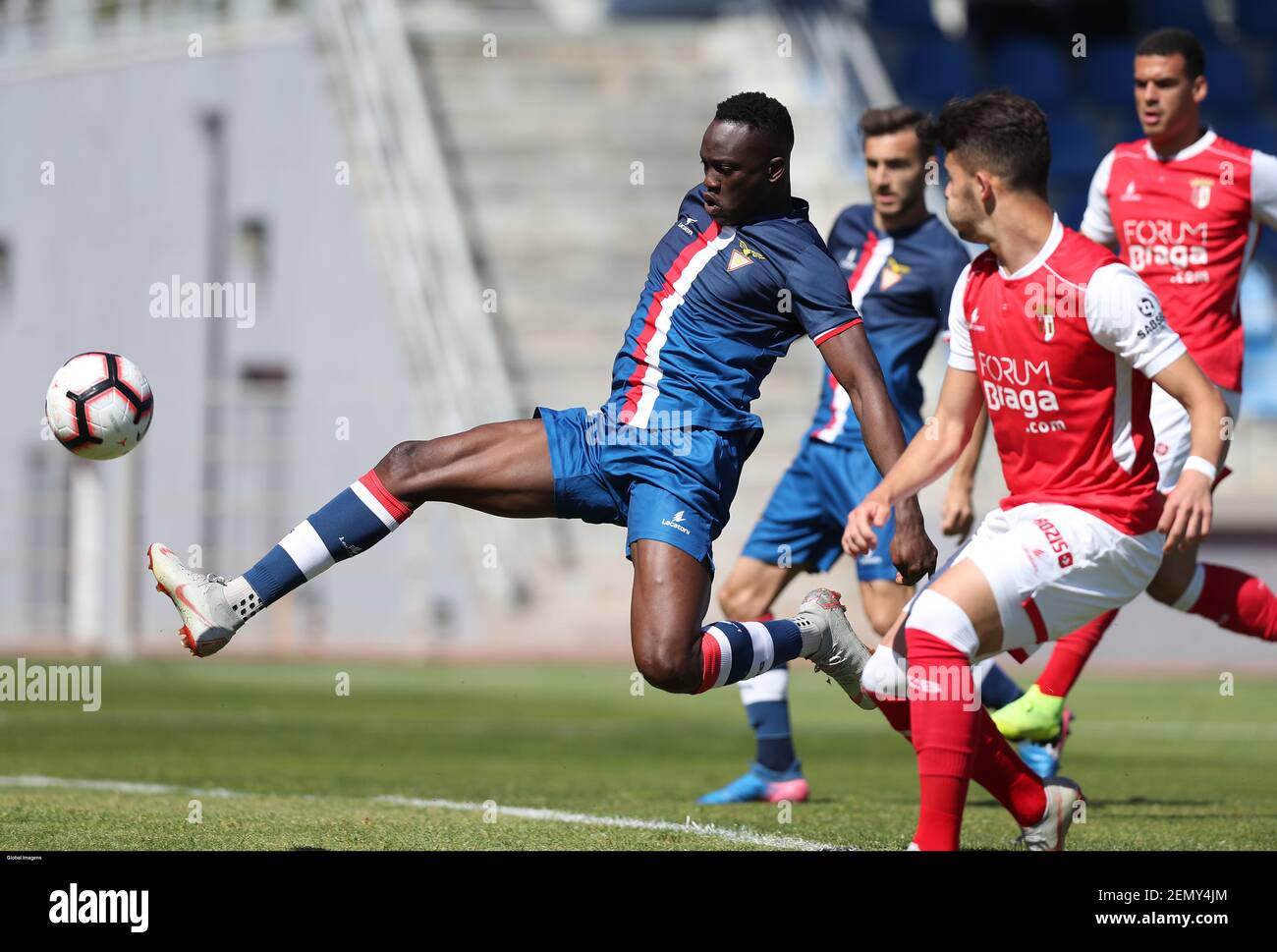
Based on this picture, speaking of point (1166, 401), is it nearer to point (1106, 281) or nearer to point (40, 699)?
point (1106, 281)

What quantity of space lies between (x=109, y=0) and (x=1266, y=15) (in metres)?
14.6

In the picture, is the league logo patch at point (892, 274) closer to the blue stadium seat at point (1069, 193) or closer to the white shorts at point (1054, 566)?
the white shorts at point (1054, 566)

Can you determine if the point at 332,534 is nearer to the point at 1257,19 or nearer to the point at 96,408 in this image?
the point at 96,408

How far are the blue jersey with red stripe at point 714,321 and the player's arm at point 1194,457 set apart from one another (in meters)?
1.11

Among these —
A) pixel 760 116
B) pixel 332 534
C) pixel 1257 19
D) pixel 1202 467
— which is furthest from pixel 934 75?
pixel 1202 467

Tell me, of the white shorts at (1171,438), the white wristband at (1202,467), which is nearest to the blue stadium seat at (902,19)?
the white shorts at (1171,438)

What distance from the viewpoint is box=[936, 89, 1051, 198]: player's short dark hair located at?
4.75 m

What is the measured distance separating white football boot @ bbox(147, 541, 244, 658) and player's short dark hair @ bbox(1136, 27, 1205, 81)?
371 centimetres

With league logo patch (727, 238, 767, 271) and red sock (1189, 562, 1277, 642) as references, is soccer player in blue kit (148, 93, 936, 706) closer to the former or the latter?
league logo patch (727, 238, 767, 271)

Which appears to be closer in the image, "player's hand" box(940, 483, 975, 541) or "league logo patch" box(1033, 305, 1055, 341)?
"league logo patch" box(1033, 305, 1055, 341)

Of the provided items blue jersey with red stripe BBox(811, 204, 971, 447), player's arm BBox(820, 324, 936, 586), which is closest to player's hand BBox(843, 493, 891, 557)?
player's arm BBox(820, 324, 936, 586)

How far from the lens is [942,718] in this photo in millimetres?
4594

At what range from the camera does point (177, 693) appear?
1307 centimetres
